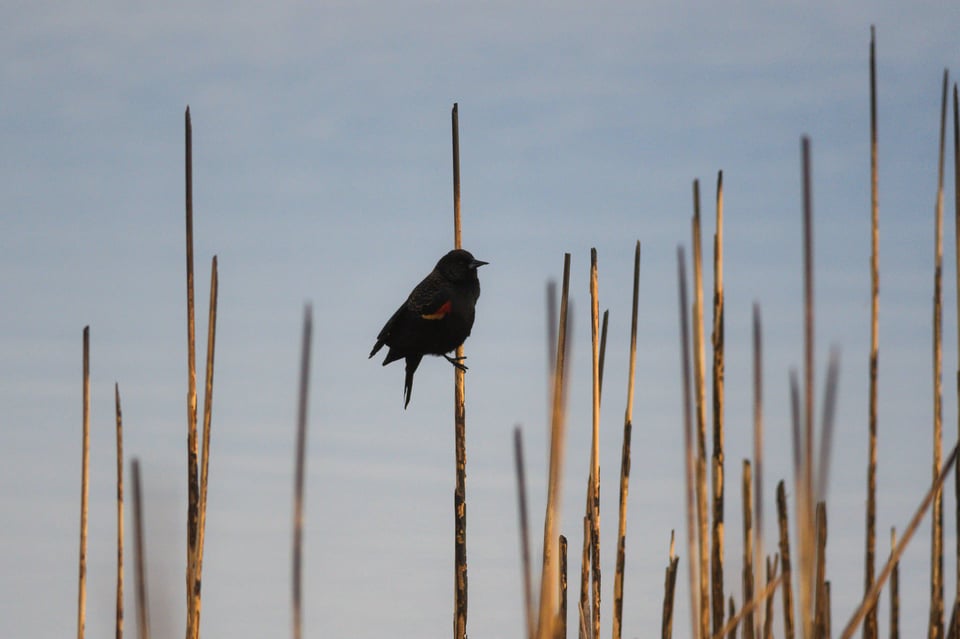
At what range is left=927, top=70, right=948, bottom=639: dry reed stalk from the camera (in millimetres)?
4090

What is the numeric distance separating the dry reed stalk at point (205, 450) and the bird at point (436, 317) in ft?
7.07

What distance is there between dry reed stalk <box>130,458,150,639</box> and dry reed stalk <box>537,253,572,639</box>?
1240 millimetres

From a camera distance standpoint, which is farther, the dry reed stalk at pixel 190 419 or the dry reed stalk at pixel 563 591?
Result: the dry reed stalk at pixel 563 591

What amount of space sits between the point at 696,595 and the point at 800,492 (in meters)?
0.72

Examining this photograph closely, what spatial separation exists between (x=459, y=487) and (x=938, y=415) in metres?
2.09

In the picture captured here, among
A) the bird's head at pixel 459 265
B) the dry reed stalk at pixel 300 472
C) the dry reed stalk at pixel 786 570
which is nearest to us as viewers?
the dry reed stalk at pixel 300 472

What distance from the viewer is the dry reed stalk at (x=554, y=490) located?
3.57 m

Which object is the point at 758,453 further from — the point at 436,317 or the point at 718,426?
the point at 436,317

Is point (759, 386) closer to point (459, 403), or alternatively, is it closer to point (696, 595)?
point (696, 595)

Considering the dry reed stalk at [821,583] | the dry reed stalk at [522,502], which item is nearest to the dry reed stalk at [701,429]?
the dry reed stalk at [821,583]

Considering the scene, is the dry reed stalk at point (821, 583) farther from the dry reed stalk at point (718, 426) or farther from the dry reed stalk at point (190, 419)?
the dry reed stalk at point (190, 419)

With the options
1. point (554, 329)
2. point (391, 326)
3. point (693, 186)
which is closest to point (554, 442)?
point (554, 329)

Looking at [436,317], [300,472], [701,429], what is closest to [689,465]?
[701,429]

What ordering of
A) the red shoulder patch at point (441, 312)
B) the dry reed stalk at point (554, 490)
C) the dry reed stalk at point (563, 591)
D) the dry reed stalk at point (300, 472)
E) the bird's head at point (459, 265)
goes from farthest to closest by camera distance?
the bird's head at point (459, 265) < the red shoulder patch at point (441, 312) < the dry reed stalk at point (563, 591) < the dry reed stalk at point (554, 490) < the dry reed stalk at point (300, 472)
